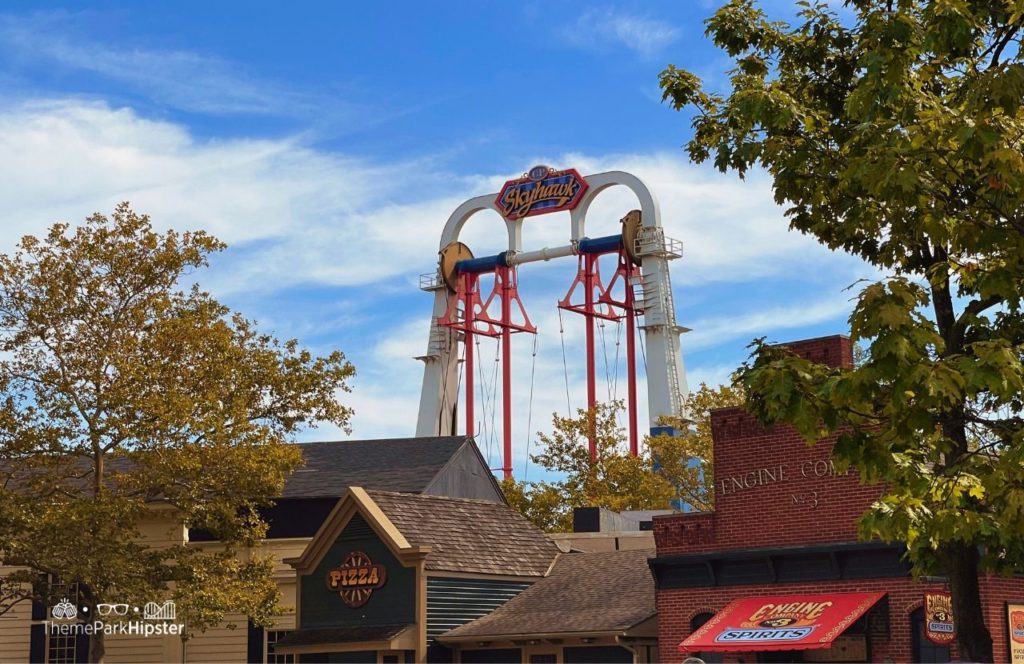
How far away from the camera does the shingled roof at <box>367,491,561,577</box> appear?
3709 cm

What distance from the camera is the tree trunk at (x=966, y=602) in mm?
14383

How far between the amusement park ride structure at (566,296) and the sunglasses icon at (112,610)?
136 ft

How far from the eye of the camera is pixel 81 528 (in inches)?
1309

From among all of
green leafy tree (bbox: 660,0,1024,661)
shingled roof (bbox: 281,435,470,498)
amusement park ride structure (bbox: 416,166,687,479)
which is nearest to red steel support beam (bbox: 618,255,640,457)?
amusement park ride structure (bbox: 416,166,687,479)

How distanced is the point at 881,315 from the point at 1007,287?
1.52 meters

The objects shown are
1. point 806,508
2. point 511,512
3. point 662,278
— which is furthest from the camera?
point 662,278

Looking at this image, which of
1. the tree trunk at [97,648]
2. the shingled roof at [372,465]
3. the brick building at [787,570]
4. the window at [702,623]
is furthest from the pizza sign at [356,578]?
the window at [702,623]

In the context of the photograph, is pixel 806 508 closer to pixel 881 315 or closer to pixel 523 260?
pixel 881 315

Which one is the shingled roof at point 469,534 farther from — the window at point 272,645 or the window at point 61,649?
the window at point 61,649

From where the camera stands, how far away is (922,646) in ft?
92.5

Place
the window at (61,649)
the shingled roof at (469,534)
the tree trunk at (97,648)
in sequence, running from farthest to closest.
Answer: the window at (61,649) < the shingled roof at (469,534) < the tree trunk at (97,648)

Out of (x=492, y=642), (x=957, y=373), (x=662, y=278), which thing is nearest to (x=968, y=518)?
(x=957, y=373)

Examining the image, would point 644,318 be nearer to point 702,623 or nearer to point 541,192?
point 541,192

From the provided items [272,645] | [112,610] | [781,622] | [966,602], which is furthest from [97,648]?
[966,602]
